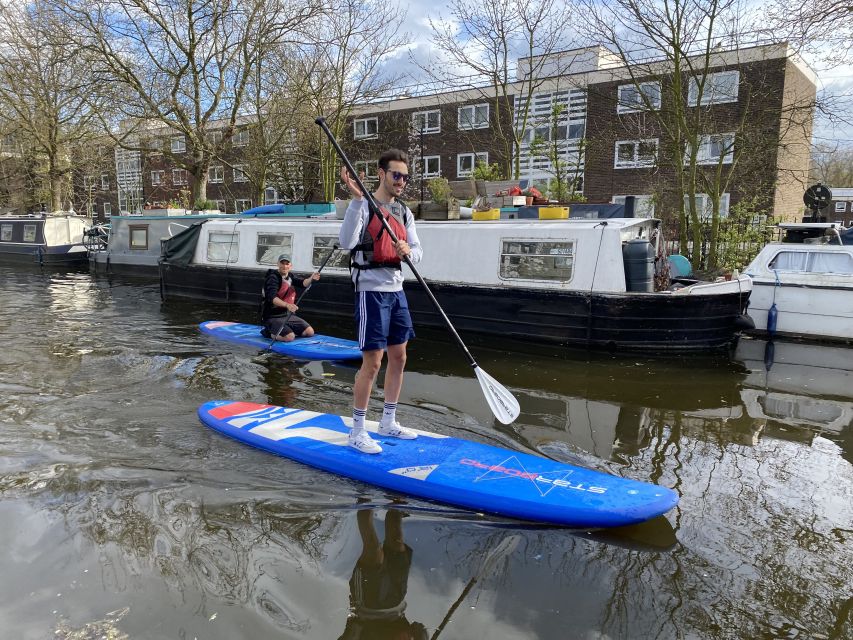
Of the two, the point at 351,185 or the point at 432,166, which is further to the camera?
the point at 432,166

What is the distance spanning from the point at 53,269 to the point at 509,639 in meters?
24.9

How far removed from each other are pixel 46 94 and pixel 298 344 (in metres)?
23.6

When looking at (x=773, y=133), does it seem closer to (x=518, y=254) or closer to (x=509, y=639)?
(x=518, y=254)

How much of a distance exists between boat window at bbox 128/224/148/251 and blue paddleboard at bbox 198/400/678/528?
1554cm

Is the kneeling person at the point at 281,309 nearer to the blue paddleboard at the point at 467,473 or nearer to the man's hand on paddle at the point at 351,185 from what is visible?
the blue paddleboard at the point at 467,473

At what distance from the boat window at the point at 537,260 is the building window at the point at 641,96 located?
6.52 m

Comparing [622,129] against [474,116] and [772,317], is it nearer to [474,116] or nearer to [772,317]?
[474,116]

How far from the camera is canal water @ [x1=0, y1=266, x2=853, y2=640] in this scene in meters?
2.89

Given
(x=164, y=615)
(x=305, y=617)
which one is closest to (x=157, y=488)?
(x=164, y=615)

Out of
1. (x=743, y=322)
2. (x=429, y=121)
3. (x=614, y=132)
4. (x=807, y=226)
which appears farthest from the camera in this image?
(x=429, y=121)

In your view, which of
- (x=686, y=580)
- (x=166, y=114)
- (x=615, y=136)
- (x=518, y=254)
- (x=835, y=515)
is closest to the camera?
(x=686, y=580)

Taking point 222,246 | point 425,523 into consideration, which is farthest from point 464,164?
point 425,523

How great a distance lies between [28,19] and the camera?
21.3 meters

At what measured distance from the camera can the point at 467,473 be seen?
422 centimetres
